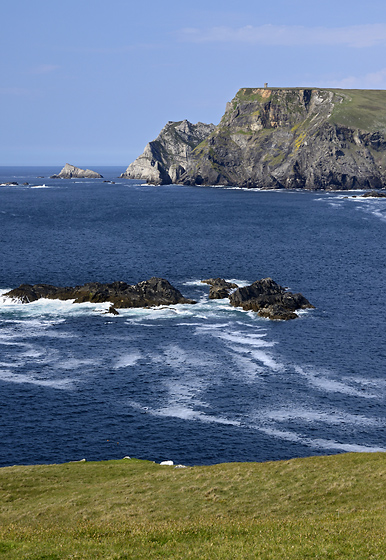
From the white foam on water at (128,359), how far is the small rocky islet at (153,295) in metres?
20.6

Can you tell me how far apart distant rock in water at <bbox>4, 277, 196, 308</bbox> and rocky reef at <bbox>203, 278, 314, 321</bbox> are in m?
7.73

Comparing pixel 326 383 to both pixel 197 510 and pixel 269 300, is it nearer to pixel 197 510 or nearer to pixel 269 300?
pixel 269 300

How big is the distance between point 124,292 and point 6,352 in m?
31.4

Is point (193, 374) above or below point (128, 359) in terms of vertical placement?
below

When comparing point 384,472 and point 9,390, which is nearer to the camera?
point 384,472

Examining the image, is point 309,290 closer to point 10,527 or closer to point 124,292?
point 124,292

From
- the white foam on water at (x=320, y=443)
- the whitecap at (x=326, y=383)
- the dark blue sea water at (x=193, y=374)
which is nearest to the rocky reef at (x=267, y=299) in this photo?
the dark blue sea water at (x=193, y=374)

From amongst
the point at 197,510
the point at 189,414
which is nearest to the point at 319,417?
the point at 189,414

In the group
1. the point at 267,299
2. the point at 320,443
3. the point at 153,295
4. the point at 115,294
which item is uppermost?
the point at 115,294

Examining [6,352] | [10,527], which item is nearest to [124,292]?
[6,352]

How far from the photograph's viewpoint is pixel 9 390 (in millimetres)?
69812

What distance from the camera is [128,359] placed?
80.1m

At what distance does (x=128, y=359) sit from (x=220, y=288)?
3761 cm

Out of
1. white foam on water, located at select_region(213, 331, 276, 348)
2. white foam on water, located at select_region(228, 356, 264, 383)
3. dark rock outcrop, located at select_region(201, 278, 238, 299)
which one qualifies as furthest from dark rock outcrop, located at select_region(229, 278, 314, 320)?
white foam on water, located at select_region(228, 356, 264, 383)
